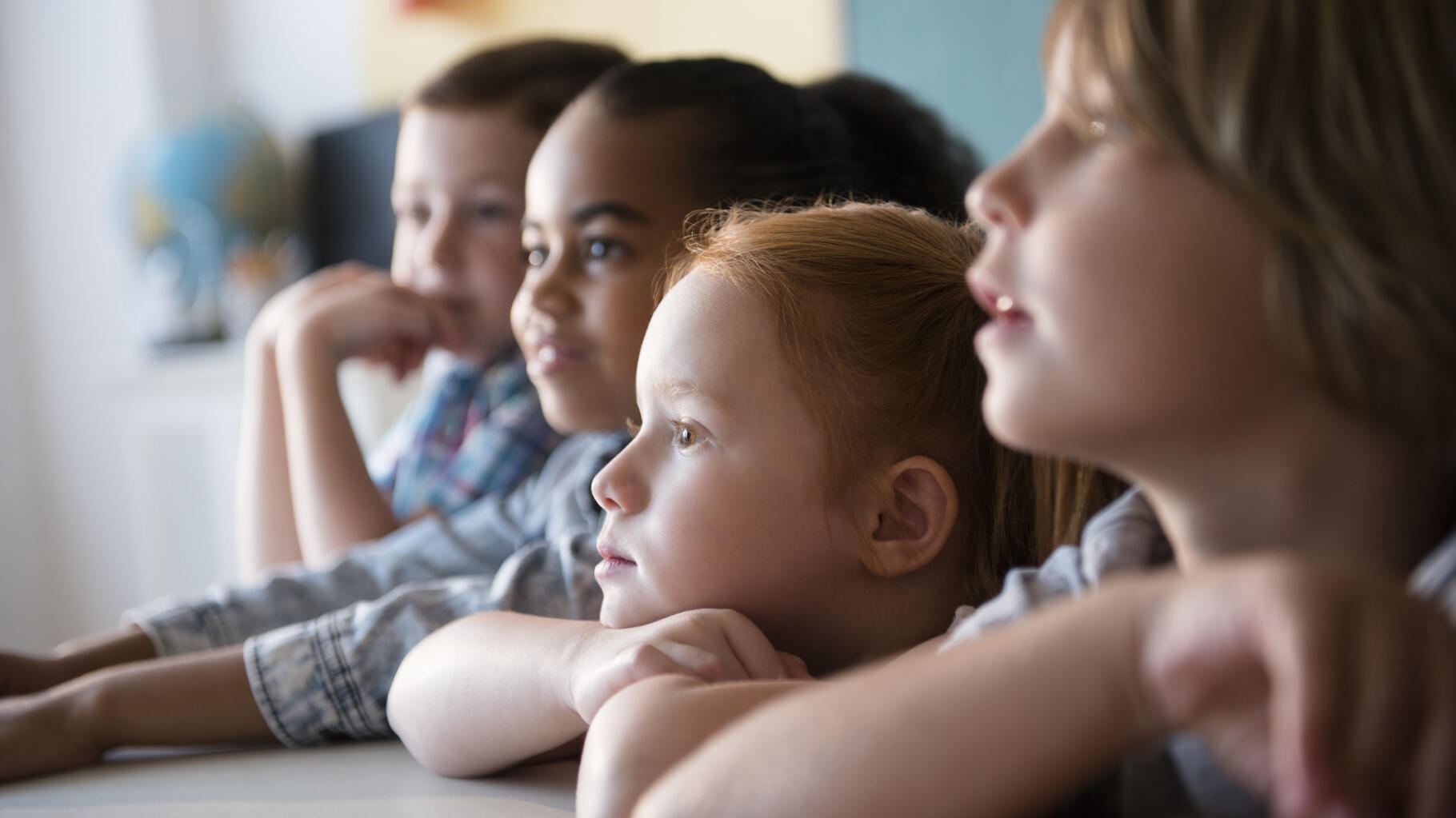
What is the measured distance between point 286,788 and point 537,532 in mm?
390

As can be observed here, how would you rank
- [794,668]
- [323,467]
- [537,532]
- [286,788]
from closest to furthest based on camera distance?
1. [794,668]
2. [286,788]
3. [537,532]
4. [323,467]

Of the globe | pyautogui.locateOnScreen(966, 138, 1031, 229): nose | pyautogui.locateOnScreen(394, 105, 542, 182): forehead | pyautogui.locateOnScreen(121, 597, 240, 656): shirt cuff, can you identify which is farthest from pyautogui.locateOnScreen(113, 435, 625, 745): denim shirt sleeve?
the globe

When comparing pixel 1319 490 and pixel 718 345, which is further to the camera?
pixel 718 345

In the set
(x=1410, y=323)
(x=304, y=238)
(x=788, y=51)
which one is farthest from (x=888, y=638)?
(x=304, y=238)

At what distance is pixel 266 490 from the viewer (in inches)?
54.5

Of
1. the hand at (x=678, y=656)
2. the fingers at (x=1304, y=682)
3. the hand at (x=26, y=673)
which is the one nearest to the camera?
the fingers at (x=1304, y=682)

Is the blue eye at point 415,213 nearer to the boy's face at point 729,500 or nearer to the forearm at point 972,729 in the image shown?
the boy's face at point 729,500

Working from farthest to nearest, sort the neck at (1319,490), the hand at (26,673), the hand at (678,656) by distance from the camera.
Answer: the hand at (26,673)
the hand at (678,656)
the neck at (1319,490)

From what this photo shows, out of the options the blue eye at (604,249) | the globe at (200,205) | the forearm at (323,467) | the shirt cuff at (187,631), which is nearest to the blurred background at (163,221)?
the globe at (200,205)

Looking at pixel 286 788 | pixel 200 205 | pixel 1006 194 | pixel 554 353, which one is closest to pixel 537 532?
pixel 554 353

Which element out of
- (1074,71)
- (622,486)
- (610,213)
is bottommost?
(622,486)

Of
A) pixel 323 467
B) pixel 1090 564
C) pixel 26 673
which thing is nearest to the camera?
pixel 1090 564

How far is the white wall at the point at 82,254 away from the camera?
122 inches

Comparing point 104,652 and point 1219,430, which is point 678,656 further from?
point 104,652
